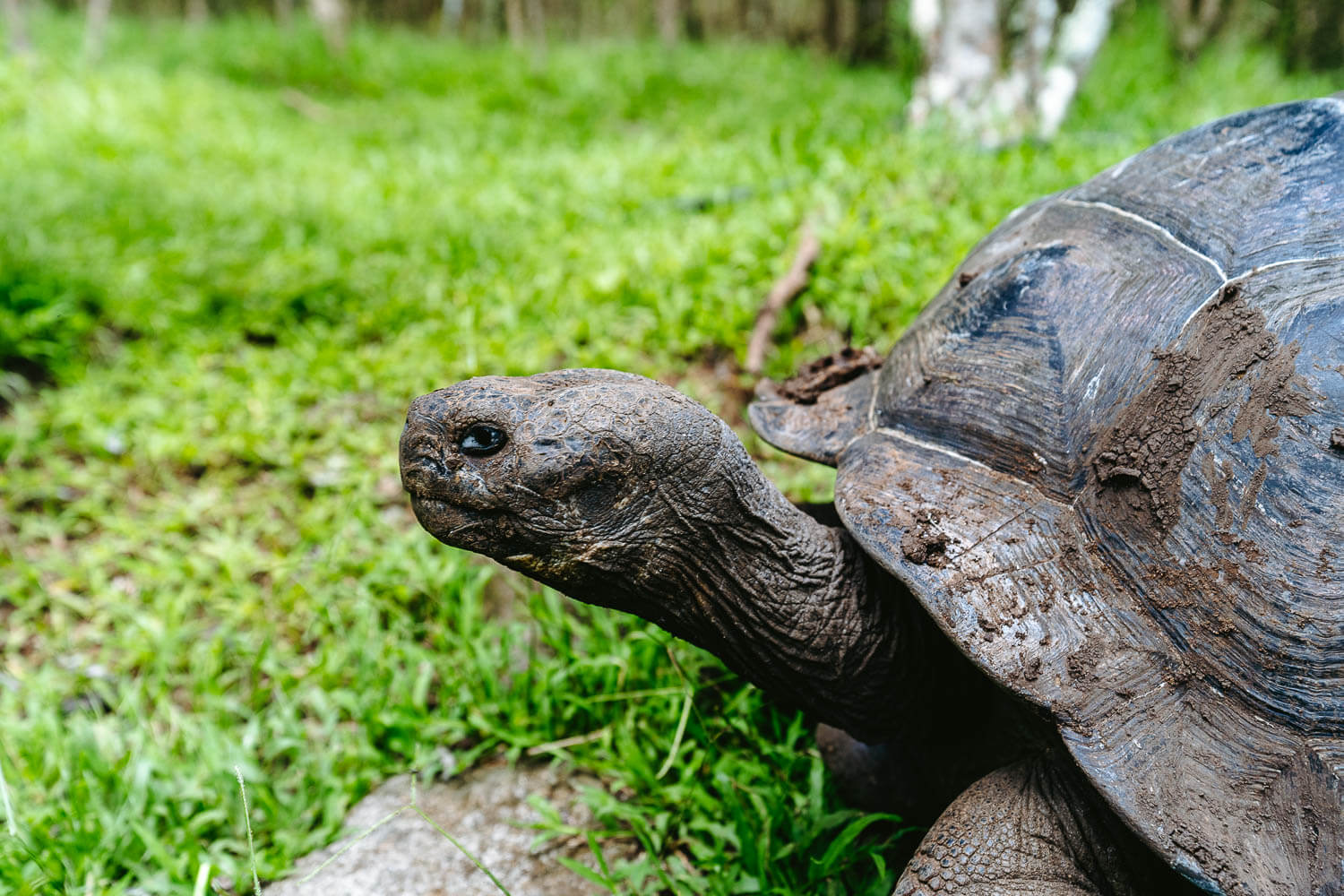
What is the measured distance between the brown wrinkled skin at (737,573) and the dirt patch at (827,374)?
463 mm

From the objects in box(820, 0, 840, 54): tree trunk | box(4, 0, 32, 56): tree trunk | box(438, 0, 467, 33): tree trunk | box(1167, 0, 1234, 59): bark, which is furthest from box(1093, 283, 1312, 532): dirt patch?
box(438, 0, 467, 33): tree trunk

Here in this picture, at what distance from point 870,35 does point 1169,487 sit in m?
11.2

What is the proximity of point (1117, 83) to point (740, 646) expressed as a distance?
22.8 ft

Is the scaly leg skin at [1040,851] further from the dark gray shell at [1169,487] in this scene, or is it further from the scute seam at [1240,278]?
the scute seam at [1240,278]

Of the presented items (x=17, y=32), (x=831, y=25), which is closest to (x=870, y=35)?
(x=831, y=25)

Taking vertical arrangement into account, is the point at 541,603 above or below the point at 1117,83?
below

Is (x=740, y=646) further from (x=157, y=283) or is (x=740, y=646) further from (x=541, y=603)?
(x=157, y=283)

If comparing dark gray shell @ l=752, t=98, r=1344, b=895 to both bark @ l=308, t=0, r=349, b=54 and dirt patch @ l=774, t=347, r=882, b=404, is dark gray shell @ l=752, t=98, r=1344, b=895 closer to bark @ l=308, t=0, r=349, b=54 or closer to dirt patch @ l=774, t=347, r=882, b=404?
dirt patch @ l=774, t=347, r=882, b=404

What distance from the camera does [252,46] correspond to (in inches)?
423

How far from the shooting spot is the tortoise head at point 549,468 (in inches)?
54.7

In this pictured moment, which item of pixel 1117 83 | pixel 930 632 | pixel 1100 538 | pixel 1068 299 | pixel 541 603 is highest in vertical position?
pixel 1117 83

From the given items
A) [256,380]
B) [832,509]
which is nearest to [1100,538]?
[832,509]

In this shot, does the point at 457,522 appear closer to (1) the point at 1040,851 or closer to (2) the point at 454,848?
(2) the point at 454,848

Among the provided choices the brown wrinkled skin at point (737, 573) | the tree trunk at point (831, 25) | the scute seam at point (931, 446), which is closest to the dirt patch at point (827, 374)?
the scute seam at point (931, 446)
